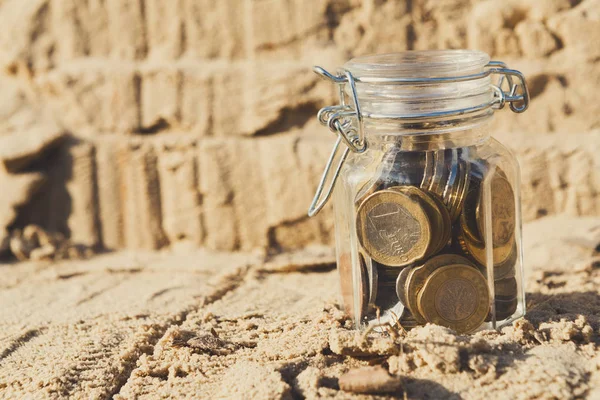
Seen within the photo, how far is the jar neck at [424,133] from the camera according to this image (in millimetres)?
1509

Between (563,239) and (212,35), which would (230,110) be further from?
(563,239)

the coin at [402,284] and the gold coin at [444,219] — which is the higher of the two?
the gold coin at [444,219]

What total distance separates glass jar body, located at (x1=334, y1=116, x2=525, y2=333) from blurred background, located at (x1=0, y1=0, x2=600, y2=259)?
2.93ft

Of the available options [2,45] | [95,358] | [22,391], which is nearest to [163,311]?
[95,358]

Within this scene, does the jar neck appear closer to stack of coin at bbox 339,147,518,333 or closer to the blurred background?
stack of coin at bbox 339,147,518,333

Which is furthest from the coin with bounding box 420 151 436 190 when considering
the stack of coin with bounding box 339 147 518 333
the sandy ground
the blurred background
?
the blurred background

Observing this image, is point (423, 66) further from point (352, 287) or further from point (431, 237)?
point (352, 287)

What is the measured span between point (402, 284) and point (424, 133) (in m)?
0.30

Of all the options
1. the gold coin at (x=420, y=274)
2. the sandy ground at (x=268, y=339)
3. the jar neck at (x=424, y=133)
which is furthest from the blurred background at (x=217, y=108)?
the gold coin at (x=420, y=274)

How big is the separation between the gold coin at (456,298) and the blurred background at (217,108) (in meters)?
0.98

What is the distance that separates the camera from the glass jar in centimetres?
148

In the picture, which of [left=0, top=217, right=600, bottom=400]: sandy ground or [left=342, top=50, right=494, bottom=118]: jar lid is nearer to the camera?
[left=0, top=217, right=600, bottom=400]: sandy ground

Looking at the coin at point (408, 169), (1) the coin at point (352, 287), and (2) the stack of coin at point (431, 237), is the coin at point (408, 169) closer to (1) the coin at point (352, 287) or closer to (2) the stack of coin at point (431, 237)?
(2) the stack of coin at point (431, 237)

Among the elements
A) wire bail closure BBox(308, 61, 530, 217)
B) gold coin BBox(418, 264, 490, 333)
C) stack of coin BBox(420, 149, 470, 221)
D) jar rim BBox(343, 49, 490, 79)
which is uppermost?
jar rim BBox(343, 49, 490, 79)
